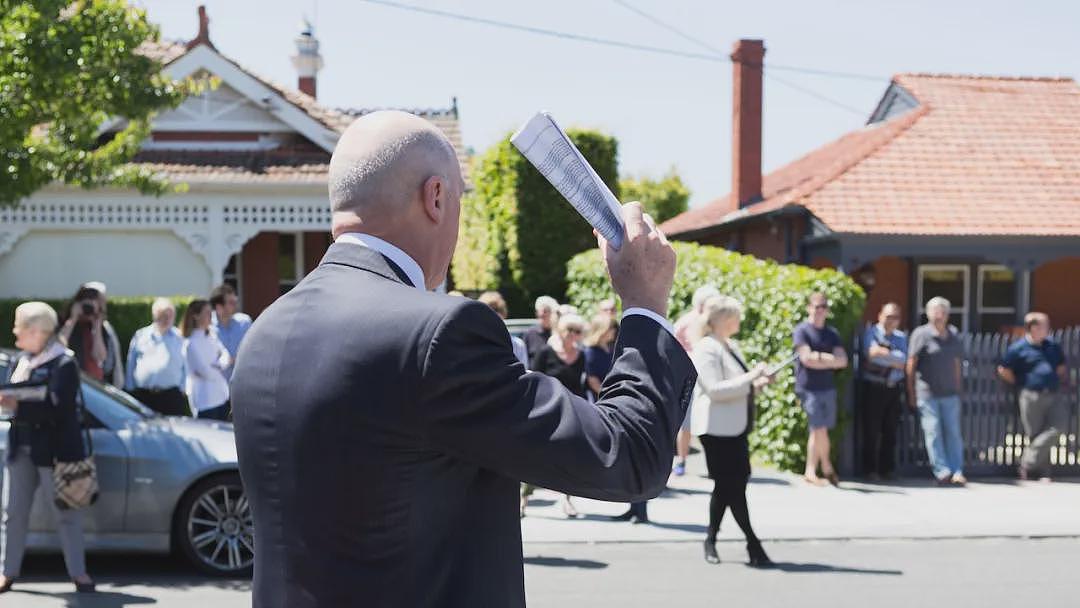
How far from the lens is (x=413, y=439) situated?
1672 millimetres

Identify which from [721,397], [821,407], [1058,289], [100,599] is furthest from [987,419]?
[100,599]

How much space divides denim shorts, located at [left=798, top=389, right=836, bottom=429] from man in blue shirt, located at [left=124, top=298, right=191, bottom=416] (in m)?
6.16

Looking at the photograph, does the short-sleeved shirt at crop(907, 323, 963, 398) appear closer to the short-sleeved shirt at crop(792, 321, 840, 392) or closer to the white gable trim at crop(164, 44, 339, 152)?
the short-sleeved shirt at crop(792, 321, 840, 392)

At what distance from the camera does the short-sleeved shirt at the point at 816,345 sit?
11.0 meters

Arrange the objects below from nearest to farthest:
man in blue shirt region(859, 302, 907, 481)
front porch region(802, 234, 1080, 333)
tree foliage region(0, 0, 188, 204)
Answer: tree foliage region(0, 0, 188, 204) → man in blue shirt region(859, 302, 907, 481) → front porch region(802, 234, 1080, 333)

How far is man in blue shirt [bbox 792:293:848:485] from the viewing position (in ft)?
36.0

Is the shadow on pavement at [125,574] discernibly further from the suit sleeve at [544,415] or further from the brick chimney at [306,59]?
the brick chimney at [306,59]

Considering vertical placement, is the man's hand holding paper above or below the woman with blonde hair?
above

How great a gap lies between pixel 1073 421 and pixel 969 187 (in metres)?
6.84

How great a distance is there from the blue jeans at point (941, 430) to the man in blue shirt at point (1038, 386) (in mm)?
806

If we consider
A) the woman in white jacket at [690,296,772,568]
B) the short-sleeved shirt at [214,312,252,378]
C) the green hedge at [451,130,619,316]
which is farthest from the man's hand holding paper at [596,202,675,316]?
the green hedge at [451,130,619,316]

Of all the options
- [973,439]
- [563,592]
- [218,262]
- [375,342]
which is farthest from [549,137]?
[218,262]

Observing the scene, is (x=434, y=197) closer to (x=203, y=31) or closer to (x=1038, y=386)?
(x=1038, y=386)

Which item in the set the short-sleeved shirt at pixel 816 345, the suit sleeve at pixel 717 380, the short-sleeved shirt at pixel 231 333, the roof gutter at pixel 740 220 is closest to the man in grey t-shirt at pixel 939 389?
the short-sleeved shirt at pixel 816 345
